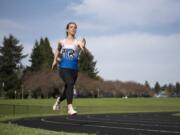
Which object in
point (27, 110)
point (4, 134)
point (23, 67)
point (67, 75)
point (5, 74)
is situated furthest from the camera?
point (23, 67)

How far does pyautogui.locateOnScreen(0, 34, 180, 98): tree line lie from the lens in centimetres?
10889

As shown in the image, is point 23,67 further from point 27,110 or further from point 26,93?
point 27,110

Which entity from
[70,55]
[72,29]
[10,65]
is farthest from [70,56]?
[10,65]

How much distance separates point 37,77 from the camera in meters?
113

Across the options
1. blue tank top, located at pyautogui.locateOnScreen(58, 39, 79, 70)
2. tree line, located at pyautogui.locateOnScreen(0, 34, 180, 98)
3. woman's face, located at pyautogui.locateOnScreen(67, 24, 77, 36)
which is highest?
tree line, located at pyautogui.locateOnScreen(0, 34, 180, 98)

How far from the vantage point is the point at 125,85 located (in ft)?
461

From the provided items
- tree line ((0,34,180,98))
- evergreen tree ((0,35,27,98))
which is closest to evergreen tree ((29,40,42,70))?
tree line ((0,34,180,98))

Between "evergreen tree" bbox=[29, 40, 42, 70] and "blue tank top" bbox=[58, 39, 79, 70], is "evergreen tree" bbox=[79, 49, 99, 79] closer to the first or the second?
"evergreen tree" bbox=[29, 40, 42, 70]

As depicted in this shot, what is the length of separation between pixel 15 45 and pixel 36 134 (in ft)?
355

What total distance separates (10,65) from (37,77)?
7426 millimetres

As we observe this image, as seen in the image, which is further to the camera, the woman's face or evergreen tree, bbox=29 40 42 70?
evergreen tree, bbox=29 40 42 70

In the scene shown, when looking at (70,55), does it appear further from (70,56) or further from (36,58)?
(36,58)

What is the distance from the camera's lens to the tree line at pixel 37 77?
10889cm

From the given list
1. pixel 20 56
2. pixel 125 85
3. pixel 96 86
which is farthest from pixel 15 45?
pixel 125 85
